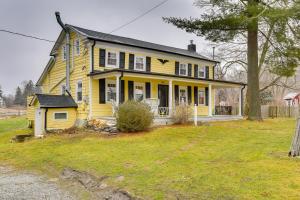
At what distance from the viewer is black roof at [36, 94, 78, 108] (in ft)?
56.3

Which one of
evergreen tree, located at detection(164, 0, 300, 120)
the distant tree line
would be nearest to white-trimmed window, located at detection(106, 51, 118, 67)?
evergreen tree, located at detection(164, 0, 300, 120)

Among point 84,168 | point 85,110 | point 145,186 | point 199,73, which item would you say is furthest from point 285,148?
point 199,73

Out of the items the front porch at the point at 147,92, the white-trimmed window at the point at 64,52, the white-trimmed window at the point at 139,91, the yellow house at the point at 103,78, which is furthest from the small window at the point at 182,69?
the white-trimmed window at the point at 64,52

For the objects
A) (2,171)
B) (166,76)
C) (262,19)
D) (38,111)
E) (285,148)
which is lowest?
(2,171)

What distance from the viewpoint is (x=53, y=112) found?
1753cm

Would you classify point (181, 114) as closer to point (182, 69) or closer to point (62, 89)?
point (182, 69)

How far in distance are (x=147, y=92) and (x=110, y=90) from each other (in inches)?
116

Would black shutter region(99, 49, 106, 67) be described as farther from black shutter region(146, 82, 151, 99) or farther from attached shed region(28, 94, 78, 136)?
black shutter region(146, 82, 151, 99)

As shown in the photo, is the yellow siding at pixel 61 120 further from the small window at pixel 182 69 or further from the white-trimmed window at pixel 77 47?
the small window at pixel 182 69

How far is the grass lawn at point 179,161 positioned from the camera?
622 cm

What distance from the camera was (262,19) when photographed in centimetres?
1761

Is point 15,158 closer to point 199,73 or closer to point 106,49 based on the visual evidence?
point 106,49

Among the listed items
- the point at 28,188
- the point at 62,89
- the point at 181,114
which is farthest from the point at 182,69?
the point at 28,188

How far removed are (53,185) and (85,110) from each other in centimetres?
1050
